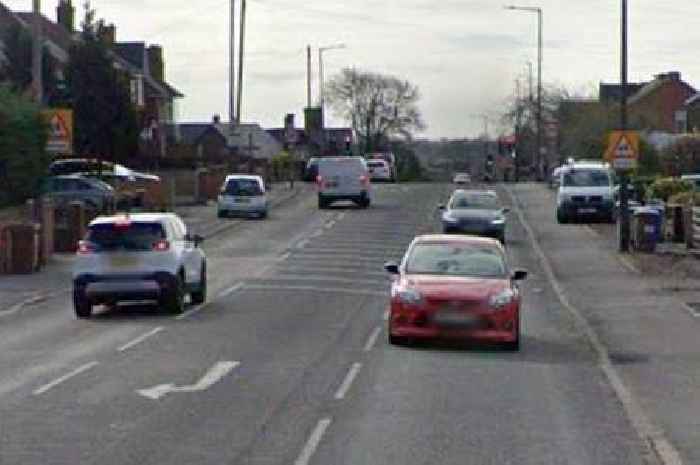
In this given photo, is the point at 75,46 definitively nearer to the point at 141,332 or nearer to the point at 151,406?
the point at 141,332

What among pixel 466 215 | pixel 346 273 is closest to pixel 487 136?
pixel 466 215

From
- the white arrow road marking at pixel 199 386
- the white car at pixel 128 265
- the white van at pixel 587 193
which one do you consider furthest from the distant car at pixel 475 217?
the white arrow road marking at pixel 199 386

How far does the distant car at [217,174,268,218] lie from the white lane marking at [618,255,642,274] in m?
20.7

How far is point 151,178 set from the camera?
217 feet

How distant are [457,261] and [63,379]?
6876 mm

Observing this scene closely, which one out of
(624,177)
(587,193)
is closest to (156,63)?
(587,193)

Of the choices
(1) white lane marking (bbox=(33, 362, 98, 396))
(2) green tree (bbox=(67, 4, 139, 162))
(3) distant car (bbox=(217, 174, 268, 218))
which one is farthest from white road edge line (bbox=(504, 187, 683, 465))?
(2) green tree (bbox=(67, 4, 139, 162))

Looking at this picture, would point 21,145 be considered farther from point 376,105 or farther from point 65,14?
point 376,105

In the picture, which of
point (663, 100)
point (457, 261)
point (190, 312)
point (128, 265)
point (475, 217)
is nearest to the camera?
point (457, 261)

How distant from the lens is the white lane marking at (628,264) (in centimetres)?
4161

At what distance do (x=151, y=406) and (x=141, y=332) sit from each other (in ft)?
28.4

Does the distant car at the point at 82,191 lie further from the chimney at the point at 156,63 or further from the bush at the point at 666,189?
the chimney at the point at 156,63

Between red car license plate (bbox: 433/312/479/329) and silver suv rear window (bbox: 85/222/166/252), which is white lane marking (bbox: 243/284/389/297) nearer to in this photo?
silver suv rear window (bbox: 85/222/166/252)

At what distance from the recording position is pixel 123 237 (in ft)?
92.5
